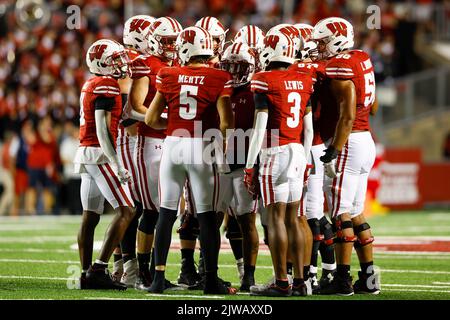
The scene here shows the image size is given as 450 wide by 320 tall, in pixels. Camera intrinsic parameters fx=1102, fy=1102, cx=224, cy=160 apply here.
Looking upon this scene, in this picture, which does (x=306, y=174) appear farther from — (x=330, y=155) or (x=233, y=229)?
(x=233, y=229)

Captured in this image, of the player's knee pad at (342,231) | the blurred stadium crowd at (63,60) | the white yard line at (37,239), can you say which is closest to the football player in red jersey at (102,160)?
the player's knee pad at (342,231)

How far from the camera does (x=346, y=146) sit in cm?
912

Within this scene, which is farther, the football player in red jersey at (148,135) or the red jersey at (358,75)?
the football player in red jersey at (148,135)

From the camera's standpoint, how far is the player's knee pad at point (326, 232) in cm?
938

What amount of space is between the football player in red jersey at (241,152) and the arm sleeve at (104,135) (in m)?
0.94

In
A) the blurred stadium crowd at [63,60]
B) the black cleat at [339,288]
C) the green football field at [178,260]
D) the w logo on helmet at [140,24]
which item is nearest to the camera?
the green football field at [178,260]

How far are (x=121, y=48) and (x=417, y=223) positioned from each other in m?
8.76

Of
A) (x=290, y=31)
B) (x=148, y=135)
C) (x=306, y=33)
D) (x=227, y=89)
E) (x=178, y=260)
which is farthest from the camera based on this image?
(x=178, y=260)

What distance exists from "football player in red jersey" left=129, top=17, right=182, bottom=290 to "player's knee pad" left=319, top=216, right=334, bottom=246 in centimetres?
140

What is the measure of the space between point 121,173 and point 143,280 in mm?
912

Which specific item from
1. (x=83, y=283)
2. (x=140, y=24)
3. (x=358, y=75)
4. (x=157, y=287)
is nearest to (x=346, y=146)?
(x=358, y=75)

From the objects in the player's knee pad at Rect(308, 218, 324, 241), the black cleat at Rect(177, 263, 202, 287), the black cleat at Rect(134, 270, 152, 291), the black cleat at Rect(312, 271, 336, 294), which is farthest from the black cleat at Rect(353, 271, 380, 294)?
the black cleat at Rect(134, 270, 152, 291)

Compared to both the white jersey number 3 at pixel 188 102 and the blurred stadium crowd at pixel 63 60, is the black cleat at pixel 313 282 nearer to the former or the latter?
the white jersey number 3 at pixel 188 102
